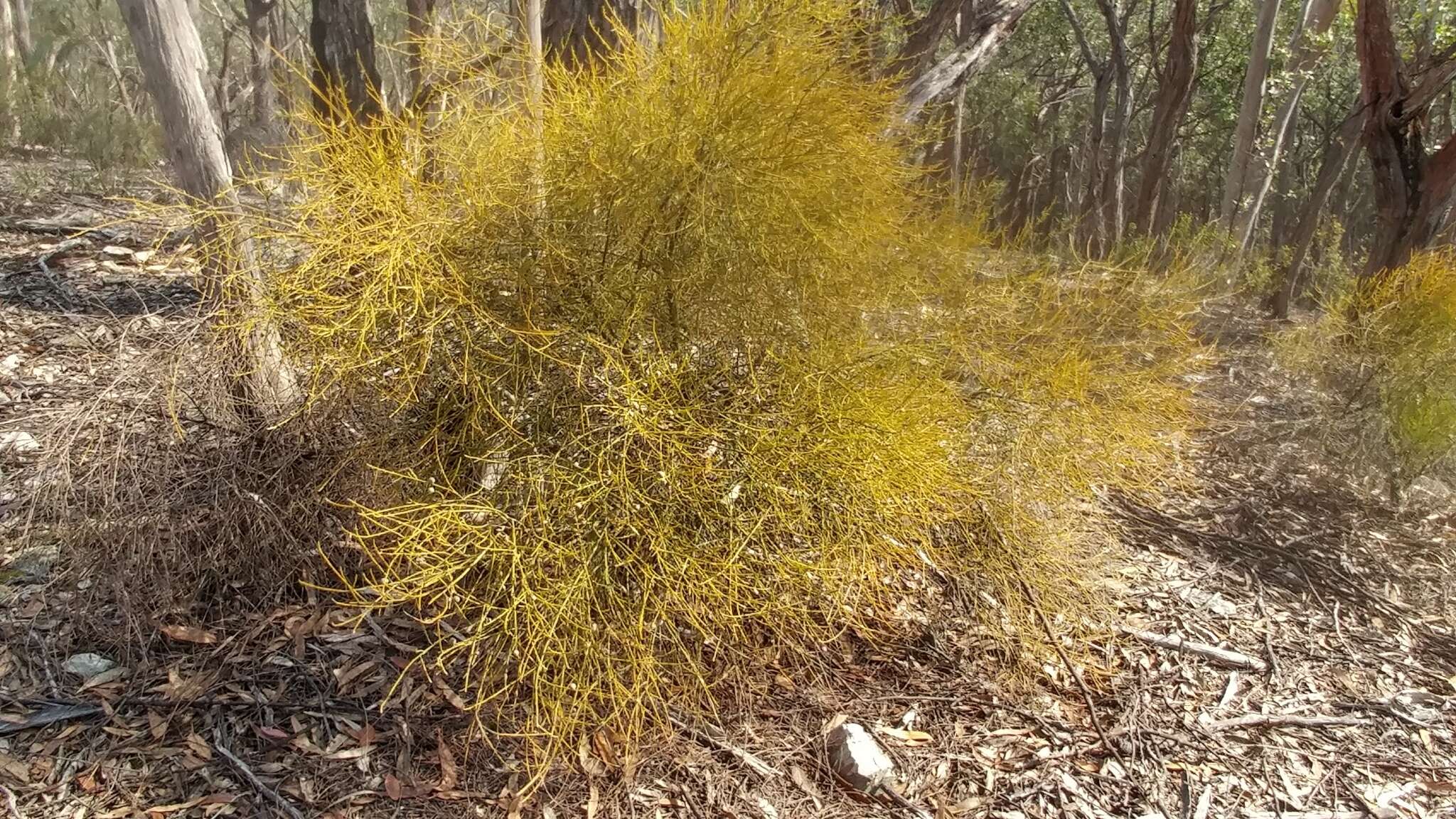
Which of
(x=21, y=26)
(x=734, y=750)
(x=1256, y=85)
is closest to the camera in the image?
(x=734, y=750)

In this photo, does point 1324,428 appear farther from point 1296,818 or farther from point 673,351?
point 673,351

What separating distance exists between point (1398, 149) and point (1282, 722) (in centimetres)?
518

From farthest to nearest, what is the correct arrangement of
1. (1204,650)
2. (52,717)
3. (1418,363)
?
(1418,363), (1204,650), (52,717)

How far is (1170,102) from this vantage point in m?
9.27

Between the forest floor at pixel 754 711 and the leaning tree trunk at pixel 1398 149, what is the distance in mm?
3281

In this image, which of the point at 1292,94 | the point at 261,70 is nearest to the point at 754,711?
the point at 261,70

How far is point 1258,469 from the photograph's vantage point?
5.89 meters

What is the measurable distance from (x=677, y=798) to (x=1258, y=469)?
4.76 m

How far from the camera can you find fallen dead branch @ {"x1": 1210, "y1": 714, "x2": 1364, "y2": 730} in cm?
361

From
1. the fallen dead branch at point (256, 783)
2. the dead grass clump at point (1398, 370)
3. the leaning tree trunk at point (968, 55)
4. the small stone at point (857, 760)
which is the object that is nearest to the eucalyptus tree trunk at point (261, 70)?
the leaning tree trunk at point (968, 55)

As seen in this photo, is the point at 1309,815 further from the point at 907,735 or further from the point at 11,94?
the point at 11,94

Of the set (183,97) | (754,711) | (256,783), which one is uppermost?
(183,97)

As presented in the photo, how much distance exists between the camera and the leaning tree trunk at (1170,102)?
346 inches

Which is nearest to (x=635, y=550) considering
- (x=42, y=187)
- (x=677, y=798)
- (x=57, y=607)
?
(x=677, y=798)
